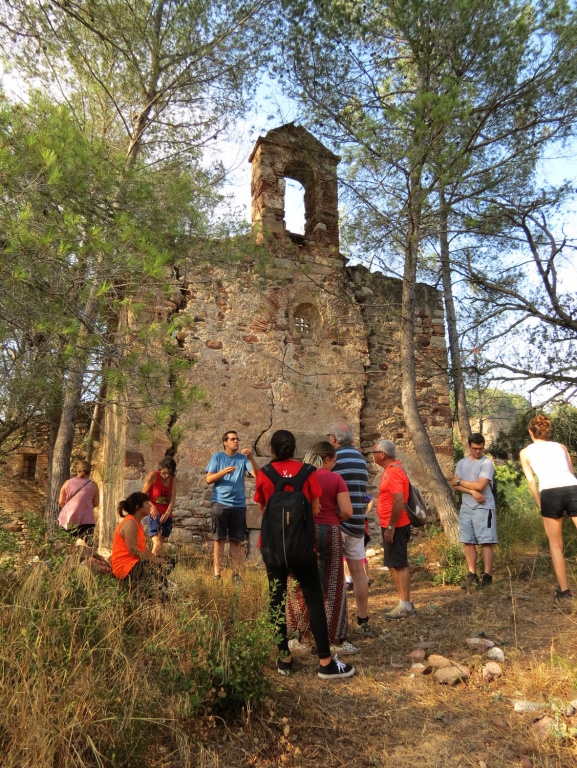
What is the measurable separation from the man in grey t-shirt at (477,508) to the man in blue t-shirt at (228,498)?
2.08 meters

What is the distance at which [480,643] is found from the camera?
3736 mm

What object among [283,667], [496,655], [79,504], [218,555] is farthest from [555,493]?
[79,504]

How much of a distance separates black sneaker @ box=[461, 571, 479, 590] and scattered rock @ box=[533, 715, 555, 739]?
255 centimetres

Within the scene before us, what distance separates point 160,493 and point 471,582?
316 centimetres

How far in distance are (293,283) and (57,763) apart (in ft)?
21.3

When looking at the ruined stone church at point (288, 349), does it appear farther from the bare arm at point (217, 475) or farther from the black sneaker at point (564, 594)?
the black sneaker at point (564, 594)

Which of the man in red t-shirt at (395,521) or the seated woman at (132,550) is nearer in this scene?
the seated woman at (132,550)

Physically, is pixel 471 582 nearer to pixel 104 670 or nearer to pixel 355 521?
pixel 355 521

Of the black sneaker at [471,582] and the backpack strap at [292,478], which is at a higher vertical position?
the backpack strap at [292,478]

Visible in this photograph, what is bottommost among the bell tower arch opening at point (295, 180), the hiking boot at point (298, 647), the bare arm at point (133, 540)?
the hiking boot at point (298, 647)

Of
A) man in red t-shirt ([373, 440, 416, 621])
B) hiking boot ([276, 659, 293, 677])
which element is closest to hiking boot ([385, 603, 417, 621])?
man in red t-shirt ([373, 440, 416, 621])

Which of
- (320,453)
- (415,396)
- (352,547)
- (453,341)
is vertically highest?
(453,341)

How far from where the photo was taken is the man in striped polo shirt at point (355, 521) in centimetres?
414

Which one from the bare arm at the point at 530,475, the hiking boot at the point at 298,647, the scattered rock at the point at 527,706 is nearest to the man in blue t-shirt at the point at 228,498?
the hiking boot at the point at 298,647
